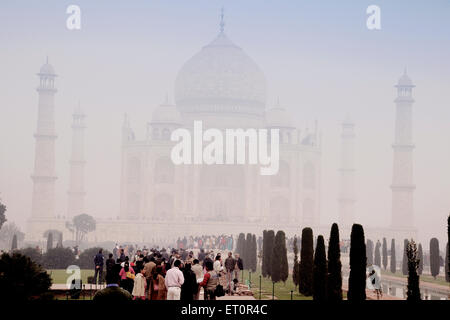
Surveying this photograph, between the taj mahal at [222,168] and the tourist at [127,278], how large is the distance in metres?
41.1

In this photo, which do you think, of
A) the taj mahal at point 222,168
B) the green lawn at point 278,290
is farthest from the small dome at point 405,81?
the green lawn at point 278,290

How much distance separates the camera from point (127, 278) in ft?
45.3

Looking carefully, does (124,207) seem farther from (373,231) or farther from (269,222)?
(373,231)

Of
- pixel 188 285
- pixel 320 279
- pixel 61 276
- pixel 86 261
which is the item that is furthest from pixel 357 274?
pixel 86 261

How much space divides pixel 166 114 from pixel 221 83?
4.15 m

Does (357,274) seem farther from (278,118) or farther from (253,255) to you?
(278,118)

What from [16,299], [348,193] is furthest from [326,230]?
[16,299]

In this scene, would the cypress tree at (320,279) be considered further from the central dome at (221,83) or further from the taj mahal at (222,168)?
the central dome at (221,83)

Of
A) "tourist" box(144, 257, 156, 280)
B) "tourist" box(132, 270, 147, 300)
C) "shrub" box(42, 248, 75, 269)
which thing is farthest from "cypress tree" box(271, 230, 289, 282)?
"tourist" box(132, 270, 147, 300)

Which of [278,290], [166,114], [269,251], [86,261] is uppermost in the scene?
[166,114]

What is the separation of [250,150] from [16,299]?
153 feet

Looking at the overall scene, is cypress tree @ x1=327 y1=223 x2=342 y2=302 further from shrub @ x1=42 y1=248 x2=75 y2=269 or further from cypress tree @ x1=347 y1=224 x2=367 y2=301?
shrub @ x1=42 y1=248 x2=75 y2=269

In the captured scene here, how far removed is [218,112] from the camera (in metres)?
60.8

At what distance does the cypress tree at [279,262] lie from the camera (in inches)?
845
